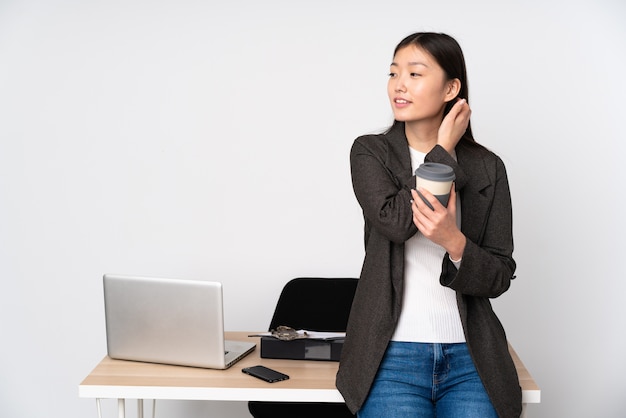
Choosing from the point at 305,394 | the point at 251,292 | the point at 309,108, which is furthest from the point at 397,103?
the point at 251,292

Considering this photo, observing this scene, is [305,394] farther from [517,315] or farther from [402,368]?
[517,315]

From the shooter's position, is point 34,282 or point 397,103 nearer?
point 397,103

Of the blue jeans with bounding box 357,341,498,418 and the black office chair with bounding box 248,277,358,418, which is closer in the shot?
the blue jeans with bounding box 357,341,498,418

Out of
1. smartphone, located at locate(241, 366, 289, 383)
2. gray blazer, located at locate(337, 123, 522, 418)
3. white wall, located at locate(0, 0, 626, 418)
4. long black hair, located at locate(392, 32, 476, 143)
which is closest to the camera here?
gray blazer, located at locate(337, 123, 522, 418)

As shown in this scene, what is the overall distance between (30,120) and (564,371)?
2.74 metres

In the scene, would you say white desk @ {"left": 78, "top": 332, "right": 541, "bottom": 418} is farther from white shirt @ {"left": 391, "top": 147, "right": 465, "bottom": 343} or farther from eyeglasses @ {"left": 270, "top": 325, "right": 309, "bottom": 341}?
white shirt @ {"left": 391, "top": 147, "right": 465, "bottom": 343}

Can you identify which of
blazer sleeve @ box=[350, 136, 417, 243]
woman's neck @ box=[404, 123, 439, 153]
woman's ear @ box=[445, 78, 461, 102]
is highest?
woman's ear @ box=[445, 78, 461, 102]

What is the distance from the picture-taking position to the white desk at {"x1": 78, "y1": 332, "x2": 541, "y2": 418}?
221 cm

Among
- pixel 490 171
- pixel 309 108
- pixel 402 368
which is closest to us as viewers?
pixel 402 368

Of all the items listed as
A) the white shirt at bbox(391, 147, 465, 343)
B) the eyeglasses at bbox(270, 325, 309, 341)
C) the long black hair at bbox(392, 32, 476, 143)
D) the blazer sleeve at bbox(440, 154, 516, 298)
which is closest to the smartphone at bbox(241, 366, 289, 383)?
the eyeglasses at bbox(270, 325, 309, 341)

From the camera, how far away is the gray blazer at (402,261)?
2.00 metres

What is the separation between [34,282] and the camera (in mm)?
3758

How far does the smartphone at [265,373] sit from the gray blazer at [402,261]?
206 millimetres

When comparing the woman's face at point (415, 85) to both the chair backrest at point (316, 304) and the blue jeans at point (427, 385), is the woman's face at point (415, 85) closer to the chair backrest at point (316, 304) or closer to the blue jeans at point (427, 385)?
the blue jeans at point (427, 385)
